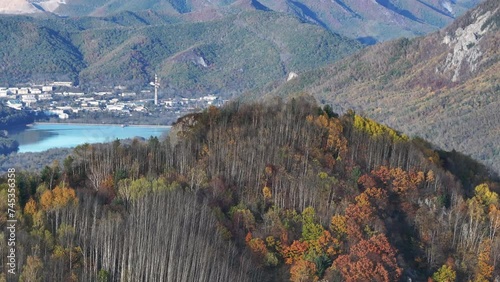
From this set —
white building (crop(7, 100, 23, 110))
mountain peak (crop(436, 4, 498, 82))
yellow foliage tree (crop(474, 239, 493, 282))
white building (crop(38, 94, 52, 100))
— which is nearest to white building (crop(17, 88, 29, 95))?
white building (crop(38, 94, 52, 100))

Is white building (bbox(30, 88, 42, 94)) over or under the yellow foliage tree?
over

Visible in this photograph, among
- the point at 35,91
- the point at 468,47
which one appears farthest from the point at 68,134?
the point at 468,47

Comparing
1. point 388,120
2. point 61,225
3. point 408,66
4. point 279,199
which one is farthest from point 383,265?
point 408,66

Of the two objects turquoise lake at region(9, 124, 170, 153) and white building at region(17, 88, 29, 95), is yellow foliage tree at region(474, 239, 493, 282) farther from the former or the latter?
white building at region(17, 88, 29, 95)

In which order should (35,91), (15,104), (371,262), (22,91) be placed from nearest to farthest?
(371,262), (15,104), (22,91), (35,91)

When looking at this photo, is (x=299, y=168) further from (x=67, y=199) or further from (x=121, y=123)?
(x=121, y=123)

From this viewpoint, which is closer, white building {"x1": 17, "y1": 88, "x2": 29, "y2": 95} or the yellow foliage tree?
the yellow foliage tree

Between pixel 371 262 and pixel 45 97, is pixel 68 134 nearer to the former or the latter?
pixel 45 97
